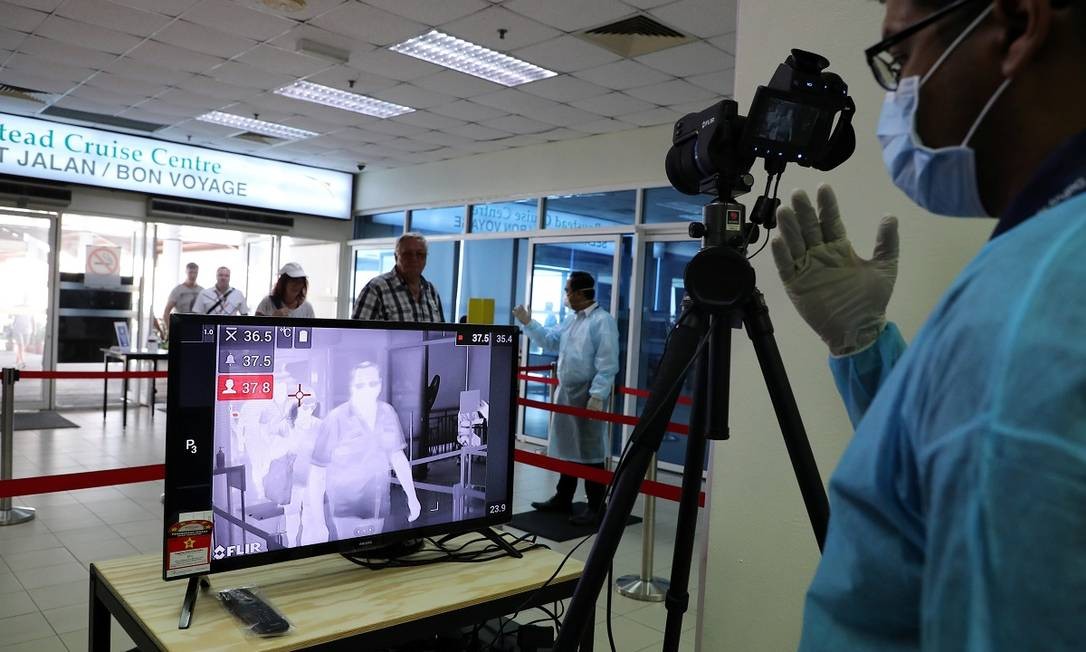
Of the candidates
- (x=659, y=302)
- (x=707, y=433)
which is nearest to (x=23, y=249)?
(x=659, y=302)

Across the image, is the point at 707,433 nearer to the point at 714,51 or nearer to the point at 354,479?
the point at 354,479

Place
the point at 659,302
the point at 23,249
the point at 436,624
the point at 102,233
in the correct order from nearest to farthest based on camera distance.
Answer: the point at 436,624
the point at 659,302
the point at 23,249
the point at 102,233

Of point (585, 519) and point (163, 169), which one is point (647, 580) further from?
point (163, 169)

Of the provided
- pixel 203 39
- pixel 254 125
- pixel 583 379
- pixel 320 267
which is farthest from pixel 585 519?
pixel 320 267

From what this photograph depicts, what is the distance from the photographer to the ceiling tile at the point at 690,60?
15.5 ft

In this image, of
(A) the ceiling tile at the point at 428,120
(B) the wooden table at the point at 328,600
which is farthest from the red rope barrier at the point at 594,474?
(A) the ceiling tile at the point at 428,120

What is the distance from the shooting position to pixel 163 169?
8297 millimetres

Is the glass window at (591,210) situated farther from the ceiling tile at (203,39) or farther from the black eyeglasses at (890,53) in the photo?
the black eyeglasses at (890,53)

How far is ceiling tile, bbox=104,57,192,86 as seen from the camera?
5.69 metres

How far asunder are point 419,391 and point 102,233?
8308mm

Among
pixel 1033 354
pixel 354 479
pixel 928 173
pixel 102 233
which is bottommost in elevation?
pixel 354 479

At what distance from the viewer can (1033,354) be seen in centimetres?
35

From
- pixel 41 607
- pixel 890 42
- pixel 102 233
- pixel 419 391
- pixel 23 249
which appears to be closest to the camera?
pixel 890 42

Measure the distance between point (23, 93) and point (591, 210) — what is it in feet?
17.7
